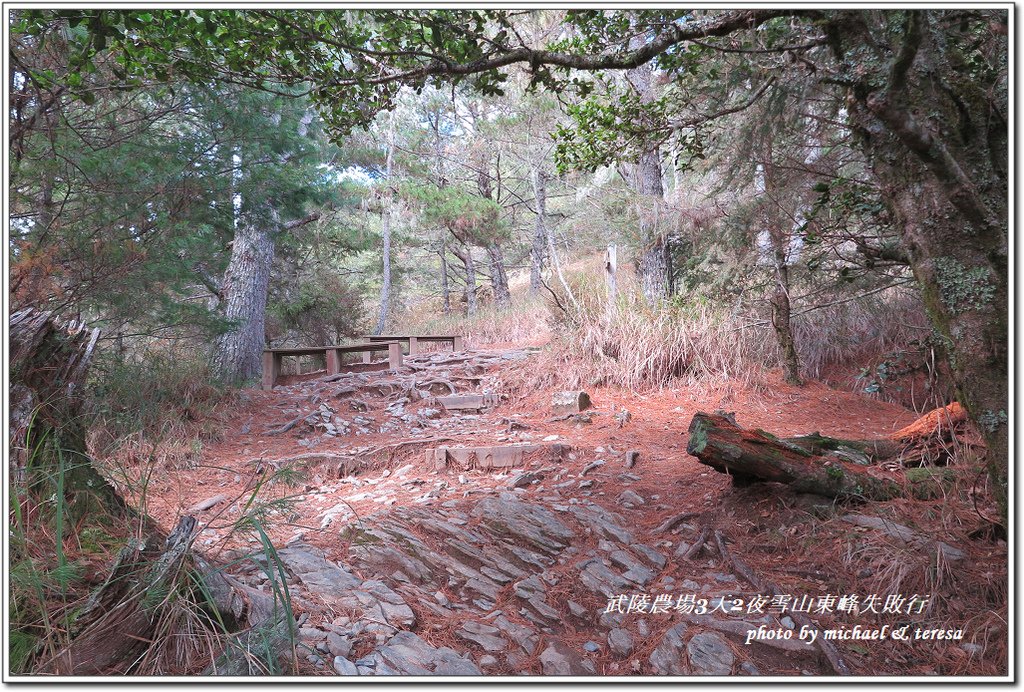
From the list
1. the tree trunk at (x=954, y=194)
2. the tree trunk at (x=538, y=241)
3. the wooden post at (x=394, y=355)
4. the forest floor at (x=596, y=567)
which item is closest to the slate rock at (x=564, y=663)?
→ the forest floor at (x=596, y=567)

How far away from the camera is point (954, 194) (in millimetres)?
1663

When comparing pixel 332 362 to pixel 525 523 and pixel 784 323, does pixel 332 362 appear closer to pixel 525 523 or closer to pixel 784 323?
pixel 525 523

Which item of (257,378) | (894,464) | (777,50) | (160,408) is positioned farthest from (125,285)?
(894,464)

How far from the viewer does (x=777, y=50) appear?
200cm

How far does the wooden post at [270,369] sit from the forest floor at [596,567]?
1.89 m

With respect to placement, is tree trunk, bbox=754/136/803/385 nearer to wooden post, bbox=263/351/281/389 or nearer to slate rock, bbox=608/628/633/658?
slate rock, bbox=608/628/633/658

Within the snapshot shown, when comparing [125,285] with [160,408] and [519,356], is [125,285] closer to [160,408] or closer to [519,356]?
[160,408]

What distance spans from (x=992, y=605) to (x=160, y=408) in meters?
4.37

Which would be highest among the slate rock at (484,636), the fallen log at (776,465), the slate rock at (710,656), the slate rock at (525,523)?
the fallen log at (776,465)

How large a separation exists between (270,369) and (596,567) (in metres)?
4.57

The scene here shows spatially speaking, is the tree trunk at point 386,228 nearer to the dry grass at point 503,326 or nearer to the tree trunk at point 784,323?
the dry grass at point 503,326

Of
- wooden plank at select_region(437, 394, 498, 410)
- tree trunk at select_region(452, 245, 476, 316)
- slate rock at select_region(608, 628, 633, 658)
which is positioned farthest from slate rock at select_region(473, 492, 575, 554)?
tree trunk at select_region(452, 245, 476, 316)

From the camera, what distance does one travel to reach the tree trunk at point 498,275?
41.1 feet

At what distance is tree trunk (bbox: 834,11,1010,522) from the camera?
1.61m
